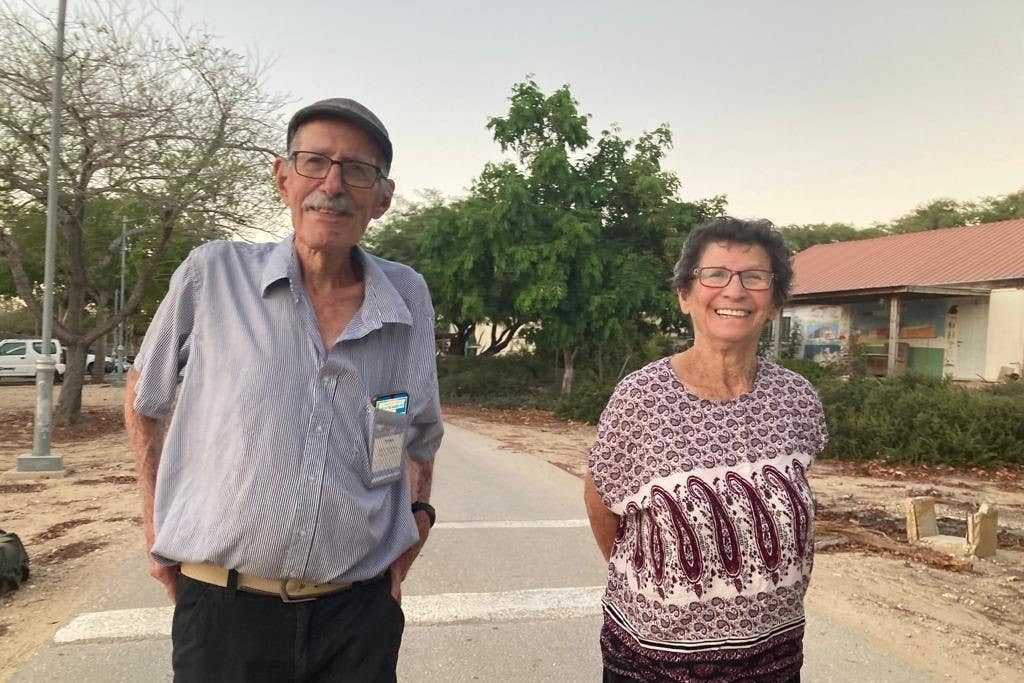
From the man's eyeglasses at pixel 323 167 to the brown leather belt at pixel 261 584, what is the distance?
1034mm

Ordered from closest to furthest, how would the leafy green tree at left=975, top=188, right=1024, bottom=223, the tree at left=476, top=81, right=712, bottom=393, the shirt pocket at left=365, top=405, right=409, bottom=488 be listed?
the shirt pocket at left=365, top=405, right=409, bottom=488
the tree at left=476, top=81, right=712, bottom=393
the leafy green tree at left=975, top=188, right=1024, bottom=223

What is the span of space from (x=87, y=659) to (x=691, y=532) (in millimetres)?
3179

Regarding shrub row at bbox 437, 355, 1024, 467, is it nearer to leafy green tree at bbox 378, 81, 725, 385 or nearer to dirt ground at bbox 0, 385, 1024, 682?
dirt ground at bbox 0, 385, 1024, 682

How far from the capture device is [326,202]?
2.06 metres

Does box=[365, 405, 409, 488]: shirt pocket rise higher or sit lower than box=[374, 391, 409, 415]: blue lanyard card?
lower

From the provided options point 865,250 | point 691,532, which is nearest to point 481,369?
point 865,250

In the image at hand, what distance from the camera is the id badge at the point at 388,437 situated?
6.43ft

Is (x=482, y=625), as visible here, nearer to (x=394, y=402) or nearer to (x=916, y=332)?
(x=394, y=402)

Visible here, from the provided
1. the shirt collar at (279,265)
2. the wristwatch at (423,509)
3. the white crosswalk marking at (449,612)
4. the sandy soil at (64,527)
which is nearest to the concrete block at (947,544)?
the white crosswalk marking at (449,612)

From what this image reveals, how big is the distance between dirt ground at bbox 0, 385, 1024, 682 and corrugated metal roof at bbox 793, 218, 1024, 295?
1252 centimetres

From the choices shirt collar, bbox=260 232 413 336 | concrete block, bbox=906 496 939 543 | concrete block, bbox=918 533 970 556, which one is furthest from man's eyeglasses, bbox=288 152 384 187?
concrete block, bbox=906 496 939 543

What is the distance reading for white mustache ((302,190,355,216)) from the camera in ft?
6.77

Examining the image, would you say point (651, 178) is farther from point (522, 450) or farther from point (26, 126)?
point (26, 126)

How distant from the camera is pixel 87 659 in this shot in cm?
373
